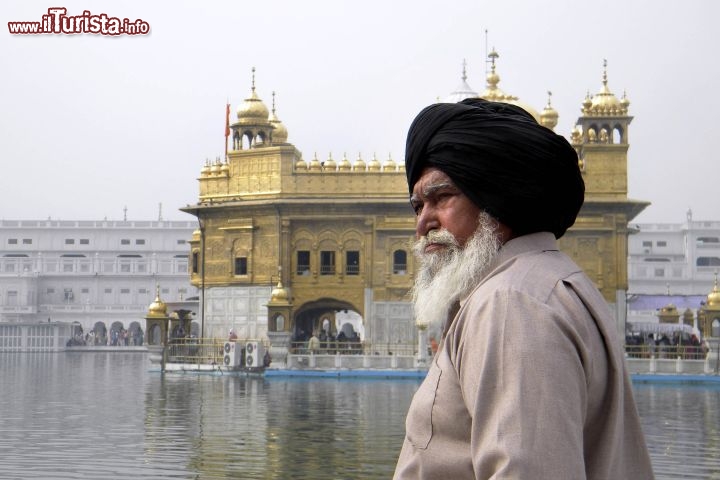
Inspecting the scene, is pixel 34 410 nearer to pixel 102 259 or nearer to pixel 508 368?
pixel 508 368

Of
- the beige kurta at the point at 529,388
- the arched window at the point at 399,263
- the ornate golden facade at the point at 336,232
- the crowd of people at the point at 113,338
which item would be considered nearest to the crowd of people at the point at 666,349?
the ornate golden facade at the point at 336,232

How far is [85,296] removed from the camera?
254 feet

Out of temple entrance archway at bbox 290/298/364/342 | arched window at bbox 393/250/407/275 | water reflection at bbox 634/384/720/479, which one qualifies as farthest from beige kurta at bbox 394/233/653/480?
arched window at bbox 393/250/407/275

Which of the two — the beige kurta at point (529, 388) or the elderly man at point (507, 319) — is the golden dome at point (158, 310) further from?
the beige kurta at point (529, 388)

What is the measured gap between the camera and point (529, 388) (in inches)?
80.2

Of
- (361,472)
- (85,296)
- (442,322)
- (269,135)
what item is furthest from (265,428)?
(85,296)

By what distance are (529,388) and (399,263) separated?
115 ft

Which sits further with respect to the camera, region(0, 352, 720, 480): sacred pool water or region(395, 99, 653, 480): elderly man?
region(0, 352, 720, 480): sacred pool water

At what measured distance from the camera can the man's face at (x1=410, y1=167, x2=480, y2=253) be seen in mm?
2490

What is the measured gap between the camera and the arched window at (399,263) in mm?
37009

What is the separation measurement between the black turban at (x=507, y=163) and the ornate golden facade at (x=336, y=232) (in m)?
33.0

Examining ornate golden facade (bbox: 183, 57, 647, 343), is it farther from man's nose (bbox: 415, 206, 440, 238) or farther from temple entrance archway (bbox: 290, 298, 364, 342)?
man's nose (bbox: 415, 206, 440, 238)

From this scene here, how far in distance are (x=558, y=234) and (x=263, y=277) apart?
35.5m

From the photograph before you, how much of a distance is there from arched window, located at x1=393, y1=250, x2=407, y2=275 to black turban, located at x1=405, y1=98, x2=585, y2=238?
34.5 metres
